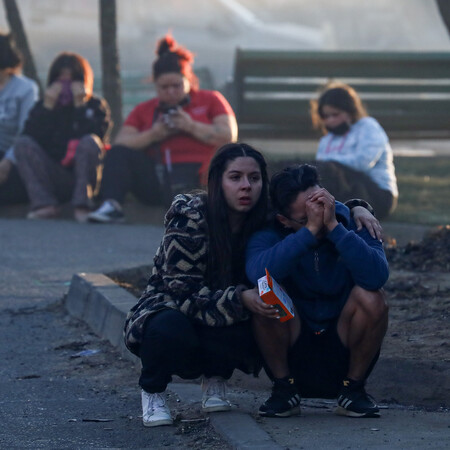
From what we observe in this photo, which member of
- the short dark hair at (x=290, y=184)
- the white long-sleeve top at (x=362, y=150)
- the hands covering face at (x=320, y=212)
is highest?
the short dark hair at (x=290, y=184)

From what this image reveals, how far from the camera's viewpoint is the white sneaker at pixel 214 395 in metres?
4.23

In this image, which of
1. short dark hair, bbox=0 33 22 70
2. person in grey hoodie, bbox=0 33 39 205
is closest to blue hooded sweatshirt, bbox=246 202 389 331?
person in grey hoodie, bbox=0 33 39 205

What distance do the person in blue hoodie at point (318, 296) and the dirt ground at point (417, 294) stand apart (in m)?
0.70

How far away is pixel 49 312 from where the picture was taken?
21.3 feet

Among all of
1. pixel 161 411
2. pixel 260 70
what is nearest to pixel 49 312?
pixel 161 411

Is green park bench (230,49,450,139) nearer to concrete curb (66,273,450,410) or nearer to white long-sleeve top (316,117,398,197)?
white long-sleeve top (316,117,398,197)

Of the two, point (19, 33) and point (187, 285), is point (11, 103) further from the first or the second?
point (187, 285)

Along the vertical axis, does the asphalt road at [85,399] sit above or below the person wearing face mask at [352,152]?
below

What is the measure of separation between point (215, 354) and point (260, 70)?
8.13 metres

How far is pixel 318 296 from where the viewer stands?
421 cm

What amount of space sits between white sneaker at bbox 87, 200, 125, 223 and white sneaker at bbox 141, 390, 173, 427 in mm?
5003

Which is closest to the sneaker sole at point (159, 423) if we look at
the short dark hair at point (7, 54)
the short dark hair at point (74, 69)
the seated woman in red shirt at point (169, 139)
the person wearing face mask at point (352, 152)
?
the person wearing face mask at point (352, 152)

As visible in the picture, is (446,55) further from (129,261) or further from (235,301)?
(235,301)

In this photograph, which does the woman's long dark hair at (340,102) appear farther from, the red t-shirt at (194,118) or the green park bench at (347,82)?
the green park bench at (347,82)
